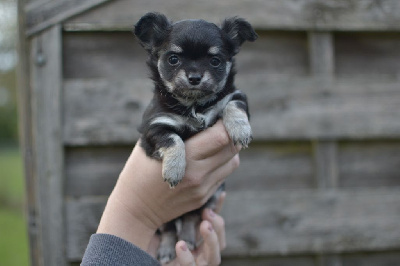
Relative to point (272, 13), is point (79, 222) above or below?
below

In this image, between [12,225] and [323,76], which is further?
[12,225]

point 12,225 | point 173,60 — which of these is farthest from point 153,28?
point 12,225

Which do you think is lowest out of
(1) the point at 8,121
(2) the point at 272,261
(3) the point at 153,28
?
(1) the point at 8,121

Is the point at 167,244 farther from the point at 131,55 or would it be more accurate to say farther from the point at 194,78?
the point at 131,55

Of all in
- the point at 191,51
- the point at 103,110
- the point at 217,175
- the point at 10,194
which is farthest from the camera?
the point at 10,194

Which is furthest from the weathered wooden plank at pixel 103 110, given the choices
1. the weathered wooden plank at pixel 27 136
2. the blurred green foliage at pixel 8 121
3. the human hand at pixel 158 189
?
the blurred green foliage at pixel 8 121

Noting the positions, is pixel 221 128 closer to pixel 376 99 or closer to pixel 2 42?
pixel 376 99

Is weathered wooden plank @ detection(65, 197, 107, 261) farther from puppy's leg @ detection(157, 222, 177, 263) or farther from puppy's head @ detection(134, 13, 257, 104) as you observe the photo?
puppy's head @ detection(134, 13, 257, 104)
